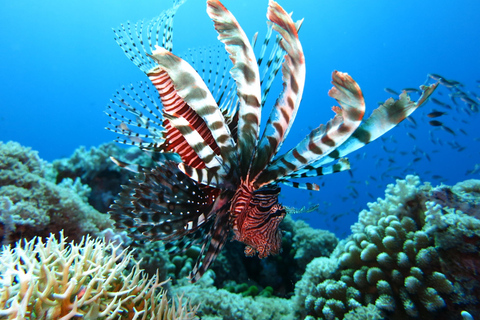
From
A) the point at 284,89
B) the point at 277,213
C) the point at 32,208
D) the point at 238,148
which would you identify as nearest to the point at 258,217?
the point at 277,213

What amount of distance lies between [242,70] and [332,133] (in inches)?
23.0

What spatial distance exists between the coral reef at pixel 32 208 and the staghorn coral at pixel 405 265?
264 cm

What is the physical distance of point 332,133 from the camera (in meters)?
1.45

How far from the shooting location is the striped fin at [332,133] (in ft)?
4.05

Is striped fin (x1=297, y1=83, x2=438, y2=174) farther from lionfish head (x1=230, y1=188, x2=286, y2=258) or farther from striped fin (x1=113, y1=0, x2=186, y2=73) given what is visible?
striped fin (x1=113, y1=0, x2=186, y2=73)

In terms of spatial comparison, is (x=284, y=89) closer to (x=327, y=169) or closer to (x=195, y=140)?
(x=195, y=140)

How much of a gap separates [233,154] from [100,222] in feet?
7.96

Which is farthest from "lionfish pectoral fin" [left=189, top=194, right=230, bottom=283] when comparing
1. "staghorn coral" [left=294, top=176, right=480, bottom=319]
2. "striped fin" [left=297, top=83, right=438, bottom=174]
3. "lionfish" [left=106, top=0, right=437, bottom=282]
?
"staghorn coral" [left=294, top=176, right=480, bottom=319]

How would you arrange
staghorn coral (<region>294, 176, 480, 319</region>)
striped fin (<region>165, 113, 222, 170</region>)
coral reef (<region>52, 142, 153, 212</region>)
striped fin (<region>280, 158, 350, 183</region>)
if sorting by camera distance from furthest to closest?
coral reef (<region>52, 142, 153, 212</region>) < staghorn coral (<region>294, 176, 480, 319</region>) < striped fin (<region>280, 158, 350, 183</region>) < striped fin (<region>165, 113, 222, 170</region>)

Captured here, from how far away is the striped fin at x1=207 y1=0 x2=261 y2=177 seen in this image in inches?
50.3

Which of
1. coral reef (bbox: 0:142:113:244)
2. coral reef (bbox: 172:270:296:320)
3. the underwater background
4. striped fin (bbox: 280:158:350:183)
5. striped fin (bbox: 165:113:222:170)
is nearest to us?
striped fin (bbox: 165:113:222:170)

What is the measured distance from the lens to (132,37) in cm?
376

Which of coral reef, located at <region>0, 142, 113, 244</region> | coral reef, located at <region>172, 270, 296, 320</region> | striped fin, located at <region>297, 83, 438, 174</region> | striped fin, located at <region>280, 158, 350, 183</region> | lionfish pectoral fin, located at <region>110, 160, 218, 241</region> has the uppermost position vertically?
striped fin, located at <region>297, 83, 438, 174</region>

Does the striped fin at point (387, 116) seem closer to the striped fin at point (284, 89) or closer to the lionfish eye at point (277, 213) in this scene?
the striped fin at point (284, 89)
